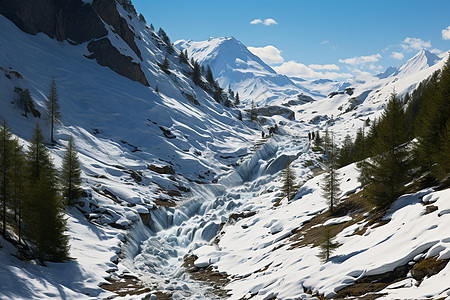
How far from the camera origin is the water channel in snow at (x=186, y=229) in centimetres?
3066

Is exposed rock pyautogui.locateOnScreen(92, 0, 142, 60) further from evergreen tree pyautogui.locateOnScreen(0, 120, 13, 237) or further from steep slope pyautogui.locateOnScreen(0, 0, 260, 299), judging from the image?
evergreen tree pyautogui.locateOnScreen(0, 120, 13, 237)

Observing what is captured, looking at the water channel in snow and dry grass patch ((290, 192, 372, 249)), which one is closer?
dry grass patch ((290, 192, 372, 249))

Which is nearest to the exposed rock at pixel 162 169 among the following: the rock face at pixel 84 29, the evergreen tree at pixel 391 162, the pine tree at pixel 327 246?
the evergreen tree at pixel 391 162

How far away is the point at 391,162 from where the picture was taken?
882 inches

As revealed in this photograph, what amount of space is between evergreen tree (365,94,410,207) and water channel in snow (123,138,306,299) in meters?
16.5

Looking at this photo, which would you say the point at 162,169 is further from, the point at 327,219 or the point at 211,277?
the point at 327,219

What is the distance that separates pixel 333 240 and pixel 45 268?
23.0 meters

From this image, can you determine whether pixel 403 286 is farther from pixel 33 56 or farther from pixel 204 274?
pixel 33 56

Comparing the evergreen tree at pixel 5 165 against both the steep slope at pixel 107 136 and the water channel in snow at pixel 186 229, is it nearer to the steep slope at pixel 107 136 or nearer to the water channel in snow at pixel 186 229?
the steep slope at pixel 107 136

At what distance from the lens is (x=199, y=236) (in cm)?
4334

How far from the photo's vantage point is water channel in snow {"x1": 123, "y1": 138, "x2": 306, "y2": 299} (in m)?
30.7

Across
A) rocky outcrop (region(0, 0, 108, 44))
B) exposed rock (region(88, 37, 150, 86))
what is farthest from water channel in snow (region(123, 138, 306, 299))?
rocky outcrop (region(0, 0, 108, 44))

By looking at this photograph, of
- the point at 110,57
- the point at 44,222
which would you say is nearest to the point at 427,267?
the point at 44,222

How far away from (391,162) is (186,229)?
31.9 meters
